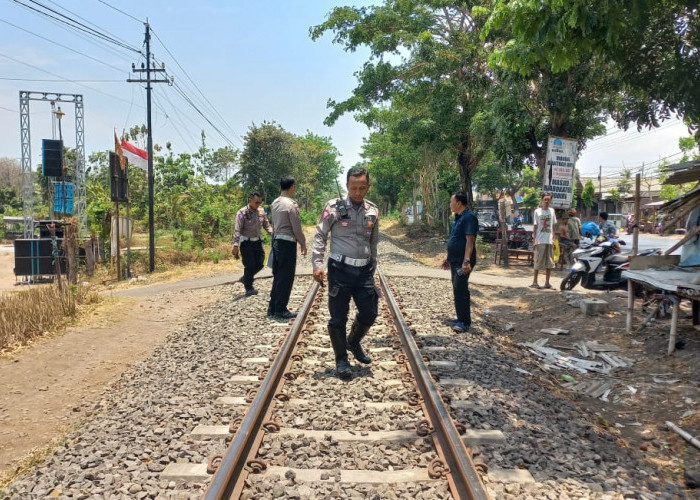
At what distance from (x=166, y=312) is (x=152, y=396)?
16.5 feet

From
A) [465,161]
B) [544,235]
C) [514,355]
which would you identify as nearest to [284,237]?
[514,355]

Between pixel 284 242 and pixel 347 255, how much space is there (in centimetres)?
259

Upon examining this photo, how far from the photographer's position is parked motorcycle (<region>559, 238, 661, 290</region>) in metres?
8.88

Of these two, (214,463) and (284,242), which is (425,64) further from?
(214,463)

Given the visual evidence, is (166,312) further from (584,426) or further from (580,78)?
(580,78)

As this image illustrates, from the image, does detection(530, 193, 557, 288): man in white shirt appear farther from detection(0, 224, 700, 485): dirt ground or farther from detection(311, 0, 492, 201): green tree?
detection(311, 0, 492, 201): green tree

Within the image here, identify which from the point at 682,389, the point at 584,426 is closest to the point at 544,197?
the point at 682,389

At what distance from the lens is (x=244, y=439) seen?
10.3 ft

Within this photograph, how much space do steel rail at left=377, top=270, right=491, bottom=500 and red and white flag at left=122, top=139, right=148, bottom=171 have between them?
12838 mm

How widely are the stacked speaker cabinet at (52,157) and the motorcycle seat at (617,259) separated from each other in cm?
1712

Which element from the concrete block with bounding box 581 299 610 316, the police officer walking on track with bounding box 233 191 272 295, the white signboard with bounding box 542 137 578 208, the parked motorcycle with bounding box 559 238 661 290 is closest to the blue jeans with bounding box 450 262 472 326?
the concrete block with bounding box 581 299 610 316

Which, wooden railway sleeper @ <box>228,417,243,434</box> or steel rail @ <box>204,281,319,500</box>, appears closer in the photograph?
steel rail @ <box>204,281,319,500</box>

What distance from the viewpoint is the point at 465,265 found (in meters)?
6.28

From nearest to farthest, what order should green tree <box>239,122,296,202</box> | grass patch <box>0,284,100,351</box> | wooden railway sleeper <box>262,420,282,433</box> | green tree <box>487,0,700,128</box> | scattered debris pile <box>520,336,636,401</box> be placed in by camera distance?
wooden railway sleeper <box>262,420,282,433</box> → green tree <box>487,0,700,128</box> → scattered debris pile <box>520,336,636,401</box> → grass patch <box>0,284,100,351</box> → green tree <box>239,122,296,202</box>
